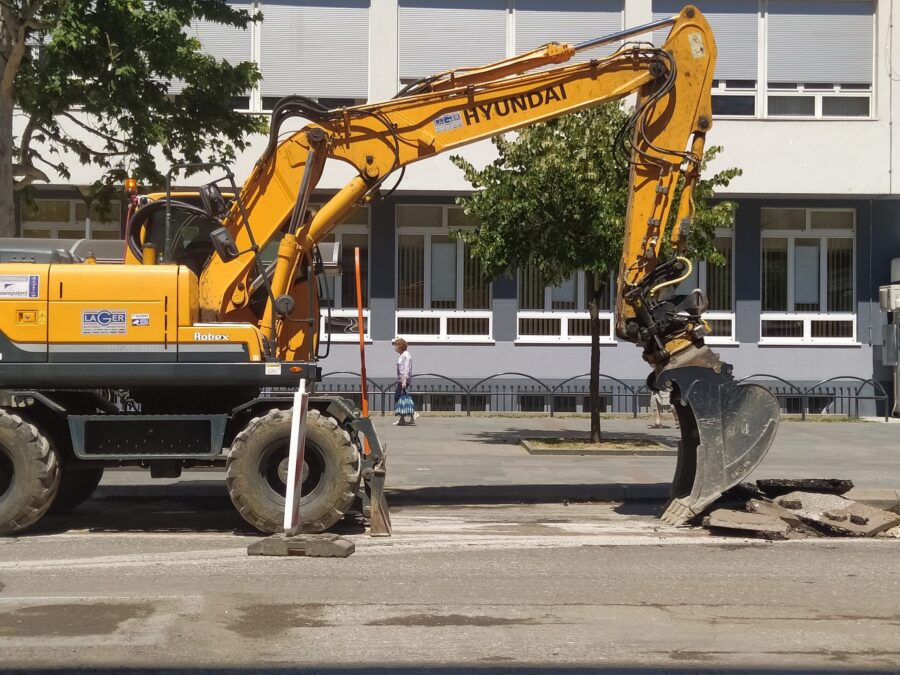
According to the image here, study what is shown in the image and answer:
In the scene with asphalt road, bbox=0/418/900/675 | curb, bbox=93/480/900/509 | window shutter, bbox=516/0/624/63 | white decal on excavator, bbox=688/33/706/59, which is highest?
window shutter, bbox=516/0/624/63

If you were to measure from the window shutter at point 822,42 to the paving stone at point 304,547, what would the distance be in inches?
766

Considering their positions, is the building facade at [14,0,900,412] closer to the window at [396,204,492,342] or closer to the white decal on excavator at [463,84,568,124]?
the window at [396,204,492,342]

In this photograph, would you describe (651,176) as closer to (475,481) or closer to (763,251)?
(475,481)

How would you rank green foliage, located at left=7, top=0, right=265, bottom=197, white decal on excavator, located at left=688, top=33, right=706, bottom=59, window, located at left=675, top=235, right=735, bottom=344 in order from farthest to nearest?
window, located at left=675, top=235, right=735, bottom=344, green foliage, located at left=7, top=0, right=265, bottom=197, white decal on excavator, located at left=688, top=33, right=706, bottom=59

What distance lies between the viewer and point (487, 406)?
83.4 feet

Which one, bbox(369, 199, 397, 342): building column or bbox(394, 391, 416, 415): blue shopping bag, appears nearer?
bbox(394, 391, 416, 415): blue shopping bag

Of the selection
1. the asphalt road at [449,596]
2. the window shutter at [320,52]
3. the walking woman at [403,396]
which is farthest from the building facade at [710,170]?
the asphalt road at [449,596]

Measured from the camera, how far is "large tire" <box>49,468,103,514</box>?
11570 mm

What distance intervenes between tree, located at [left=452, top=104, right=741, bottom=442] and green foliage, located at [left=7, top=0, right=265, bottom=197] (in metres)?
4.04

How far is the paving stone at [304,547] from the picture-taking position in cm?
916

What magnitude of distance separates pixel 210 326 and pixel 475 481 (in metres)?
4.84

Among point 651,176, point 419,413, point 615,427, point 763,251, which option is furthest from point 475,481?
point 763,251

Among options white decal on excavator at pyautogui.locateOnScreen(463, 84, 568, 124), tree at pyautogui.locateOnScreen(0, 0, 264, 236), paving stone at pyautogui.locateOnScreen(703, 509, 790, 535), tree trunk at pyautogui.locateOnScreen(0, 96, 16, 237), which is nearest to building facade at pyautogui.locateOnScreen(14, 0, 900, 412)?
tree at pyautogui.locateOnScreen(0, 0, 264, 236)

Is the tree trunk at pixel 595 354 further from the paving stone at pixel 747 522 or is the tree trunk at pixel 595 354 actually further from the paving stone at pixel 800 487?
the paving stone at pixel 747 522
